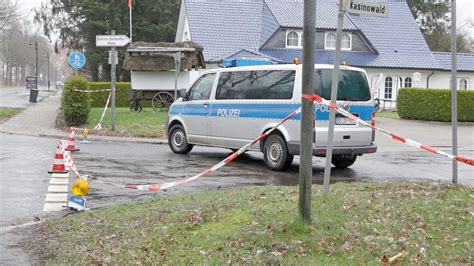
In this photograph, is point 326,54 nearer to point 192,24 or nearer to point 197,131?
point 192,24

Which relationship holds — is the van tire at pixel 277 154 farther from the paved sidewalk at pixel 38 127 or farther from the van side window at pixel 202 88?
the paved sidewalk at pixel 38 127

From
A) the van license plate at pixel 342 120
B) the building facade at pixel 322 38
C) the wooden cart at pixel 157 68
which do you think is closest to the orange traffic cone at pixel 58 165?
the van license plate at pixel 342 120

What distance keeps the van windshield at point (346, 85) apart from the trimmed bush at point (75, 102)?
1195 cm

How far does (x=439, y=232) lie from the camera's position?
18.3ft

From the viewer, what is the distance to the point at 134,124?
2194 centimetres

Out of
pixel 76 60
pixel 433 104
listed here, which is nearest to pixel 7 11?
pixel 76 60

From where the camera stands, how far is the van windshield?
1098 centimetres

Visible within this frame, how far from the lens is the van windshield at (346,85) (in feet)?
36.0

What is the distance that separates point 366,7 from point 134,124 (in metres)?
15.9

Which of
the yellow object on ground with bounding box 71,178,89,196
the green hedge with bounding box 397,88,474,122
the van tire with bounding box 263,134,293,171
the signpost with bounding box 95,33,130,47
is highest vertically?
the signpost with bounding box 95,33,130,47

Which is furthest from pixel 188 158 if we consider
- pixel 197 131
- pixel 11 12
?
pixel 11 12

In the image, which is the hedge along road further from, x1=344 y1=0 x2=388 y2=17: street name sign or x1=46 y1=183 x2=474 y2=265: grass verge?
x1=344 y1=0 x2=388 y2=17: street name sign

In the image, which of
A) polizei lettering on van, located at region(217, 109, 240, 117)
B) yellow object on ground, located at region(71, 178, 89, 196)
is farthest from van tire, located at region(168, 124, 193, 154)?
yellow object on ground, located at region(71, 178, 89, 196)

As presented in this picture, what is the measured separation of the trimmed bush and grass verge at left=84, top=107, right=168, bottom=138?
0.48m
